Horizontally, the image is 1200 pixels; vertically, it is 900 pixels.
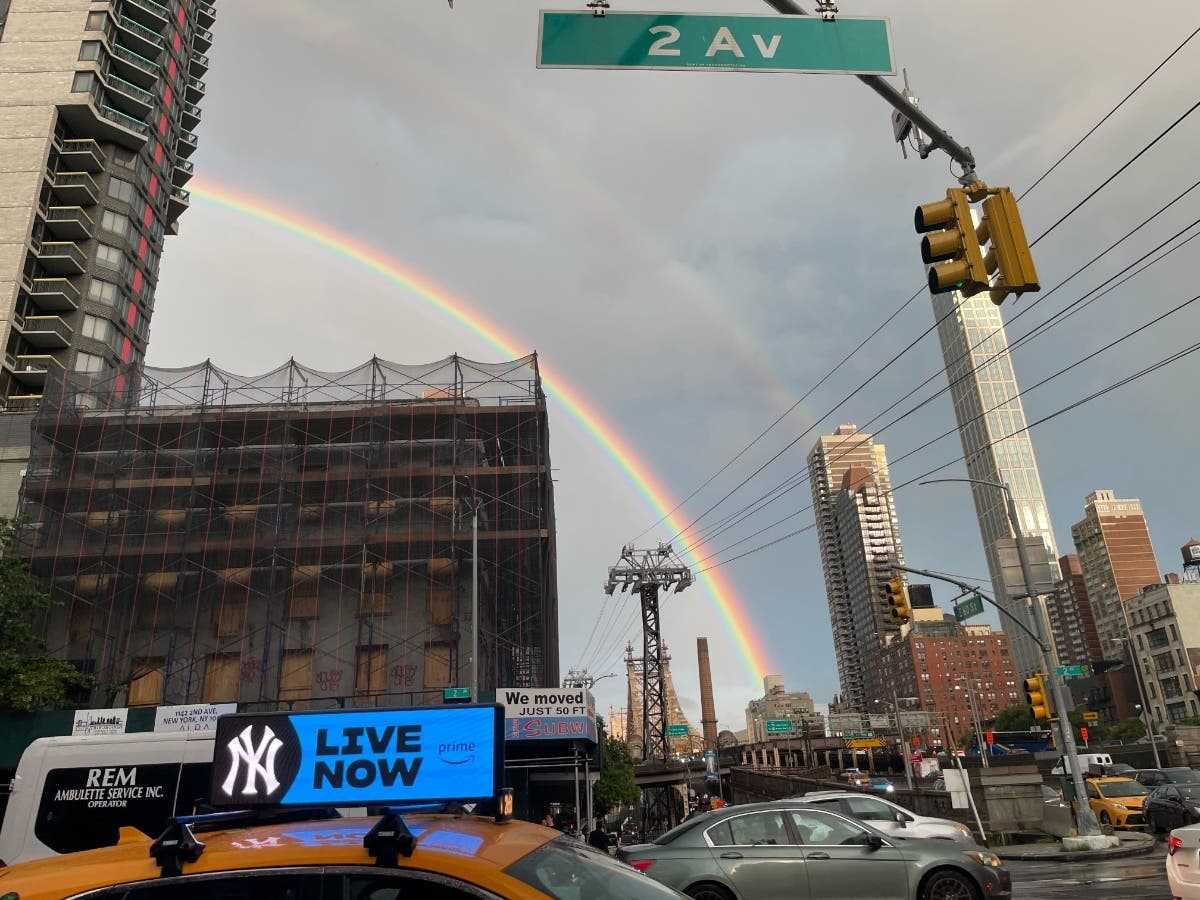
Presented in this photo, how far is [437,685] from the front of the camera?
38969 millimetres

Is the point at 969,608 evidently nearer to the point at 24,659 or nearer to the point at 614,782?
the point at 24,659

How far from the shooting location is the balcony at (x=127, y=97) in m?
67.3

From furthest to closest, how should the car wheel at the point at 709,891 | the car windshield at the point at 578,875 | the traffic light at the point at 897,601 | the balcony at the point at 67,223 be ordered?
1. the balcony at the point at 67,223
2. the traffic light at the point at 897,601
3. the car wheel at the point at 709,891
4. the car windshield at the point at 578,875

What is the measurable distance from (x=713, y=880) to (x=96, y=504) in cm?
4187

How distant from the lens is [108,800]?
1343 centimetres

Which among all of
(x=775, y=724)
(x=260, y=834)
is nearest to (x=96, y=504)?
(x=260, y=834)

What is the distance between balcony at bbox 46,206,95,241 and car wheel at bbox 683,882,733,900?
70841mm

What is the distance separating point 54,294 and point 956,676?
176336 mm

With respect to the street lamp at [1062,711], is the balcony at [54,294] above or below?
above

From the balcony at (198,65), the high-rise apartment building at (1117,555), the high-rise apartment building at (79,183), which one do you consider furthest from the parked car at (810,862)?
the high-rise apartment building at (1117,555)

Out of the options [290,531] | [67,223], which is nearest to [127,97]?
[67,223]

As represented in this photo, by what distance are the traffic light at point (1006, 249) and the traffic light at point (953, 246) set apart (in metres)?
0.12

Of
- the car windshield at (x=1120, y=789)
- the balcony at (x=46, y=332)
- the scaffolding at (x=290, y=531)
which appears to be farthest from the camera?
the balcony at (x=46, y=332)

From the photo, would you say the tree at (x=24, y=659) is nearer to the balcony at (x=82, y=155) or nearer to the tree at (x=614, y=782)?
the tree at (x=614, y=782)
